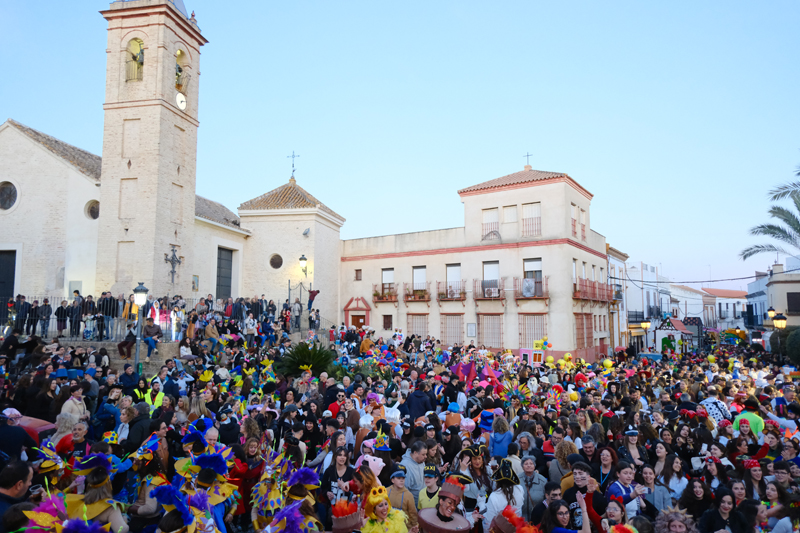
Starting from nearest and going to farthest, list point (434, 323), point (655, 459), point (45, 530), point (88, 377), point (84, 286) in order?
point (45, 530) → point (655, 459) → point (88, 377) → point (84, 286) → point (434, 323)

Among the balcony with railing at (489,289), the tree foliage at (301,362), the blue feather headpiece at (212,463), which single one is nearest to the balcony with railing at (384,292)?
the balcony with railing at (489,289)

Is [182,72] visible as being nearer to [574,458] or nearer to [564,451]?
[564,451]

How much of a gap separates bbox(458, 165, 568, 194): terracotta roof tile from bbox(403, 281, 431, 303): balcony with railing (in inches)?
225

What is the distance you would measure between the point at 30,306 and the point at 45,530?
48.6 feet

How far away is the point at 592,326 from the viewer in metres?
28.2

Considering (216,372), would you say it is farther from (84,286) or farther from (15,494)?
(84,286)

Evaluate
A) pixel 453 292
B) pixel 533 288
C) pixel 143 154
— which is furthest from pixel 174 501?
pixel 453 292

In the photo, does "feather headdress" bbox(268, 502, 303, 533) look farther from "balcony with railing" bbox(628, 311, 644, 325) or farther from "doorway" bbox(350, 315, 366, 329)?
"balcony with railing" bbox(628, 311, 644, 325)

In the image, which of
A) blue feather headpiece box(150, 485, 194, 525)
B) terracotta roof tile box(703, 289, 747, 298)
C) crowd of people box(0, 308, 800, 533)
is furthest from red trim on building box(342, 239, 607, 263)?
terracotta roof tile box(703, 289, 747, 298)

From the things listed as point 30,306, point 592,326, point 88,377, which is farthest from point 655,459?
point 592,326

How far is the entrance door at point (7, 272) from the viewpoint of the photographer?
63.6 feet

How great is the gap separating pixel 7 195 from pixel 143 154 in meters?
6.11

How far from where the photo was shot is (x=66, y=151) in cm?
2034

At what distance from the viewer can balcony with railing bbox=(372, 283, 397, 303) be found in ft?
94.7
